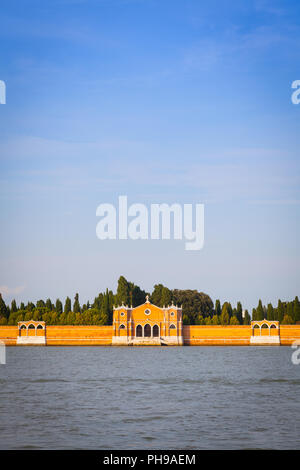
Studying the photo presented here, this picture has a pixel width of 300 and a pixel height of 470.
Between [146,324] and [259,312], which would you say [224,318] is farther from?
[146,324]

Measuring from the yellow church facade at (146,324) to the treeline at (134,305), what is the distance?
183 inches

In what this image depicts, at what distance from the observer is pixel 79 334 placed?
79500 millimetres

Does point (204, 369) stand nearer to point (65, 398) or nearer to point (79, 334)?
point (65, 398)

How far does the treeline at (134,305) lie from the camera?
3204 inches

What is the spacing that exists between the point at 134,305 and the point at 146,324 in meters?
10.1

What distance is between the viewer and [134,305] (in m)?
88.5

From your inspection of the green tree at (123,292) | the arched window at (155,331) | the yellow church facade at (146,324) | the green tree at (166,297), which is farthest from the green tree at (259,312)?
the green tree at (123,292)

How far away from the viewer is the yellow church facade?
256 ft

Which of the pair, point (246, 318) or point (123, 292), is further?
point (246, 318)

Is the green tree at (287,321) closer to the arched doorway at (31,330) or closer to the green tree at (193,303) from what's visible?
the green tree at (193,303)

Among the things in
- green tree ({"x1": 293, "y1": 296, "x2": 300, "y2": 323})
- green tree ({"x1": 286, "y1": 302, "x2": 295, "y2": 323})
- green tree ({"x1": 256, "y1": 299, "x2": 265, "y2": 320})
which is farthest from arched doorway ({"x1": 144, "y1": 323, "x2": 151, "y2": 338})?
green tree ({"x1": 293, "y1": 296, "x2": 300, "y2": 323})

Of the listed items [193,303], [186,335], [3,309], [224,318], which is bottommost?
[186,335]

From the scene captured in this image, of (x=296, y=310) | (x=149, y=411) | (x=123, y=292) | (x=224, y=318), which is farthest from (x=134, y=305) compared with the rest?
(x=149, y=411)

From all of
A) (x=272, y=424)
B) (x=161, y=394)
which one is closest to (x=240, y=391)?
(x=161, y=394)
